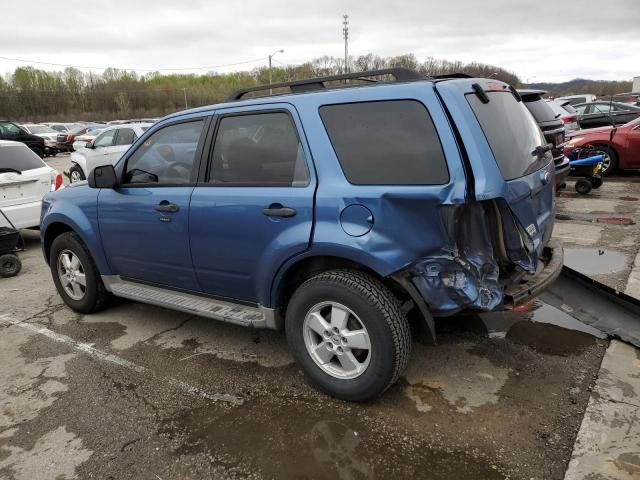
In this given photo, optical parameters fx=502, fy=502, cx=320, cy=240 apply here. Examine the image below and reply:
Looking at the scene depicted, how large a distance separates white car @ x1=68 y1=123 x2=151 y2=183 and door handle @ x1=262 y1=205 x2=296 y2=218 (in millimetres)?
10843

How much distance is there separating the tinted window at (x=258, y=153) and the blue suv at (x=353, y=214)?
0.01 metres

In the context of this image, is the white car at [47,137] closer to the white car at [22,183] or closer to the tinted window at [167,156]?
the white car at [22,183]

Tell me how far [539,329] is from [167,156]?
10.8 feet

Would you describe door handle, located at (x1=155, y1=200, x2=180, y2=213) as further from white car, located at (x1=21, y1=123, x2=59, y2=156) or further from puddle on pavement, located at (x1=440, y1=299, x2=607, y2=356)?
white car, located at (x1=21, y1=123, x2=59, y2=156)

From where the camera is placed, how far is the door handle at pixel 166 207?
3.74m

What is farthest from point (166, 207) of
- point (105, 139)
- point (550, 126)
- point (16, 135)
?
point (16, 135)

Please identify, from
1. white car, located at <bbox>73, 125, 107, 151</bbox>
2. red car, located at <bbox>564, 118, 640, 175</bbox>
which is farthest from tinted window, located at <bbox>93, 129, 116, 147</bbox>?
red car, located at <bbox>564, 118, 640, 175</bbox>

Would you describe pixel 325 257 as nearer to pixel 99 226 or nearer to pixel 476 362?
pixel 476 362

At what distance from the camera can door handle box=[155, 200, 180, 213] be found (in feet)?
12.3

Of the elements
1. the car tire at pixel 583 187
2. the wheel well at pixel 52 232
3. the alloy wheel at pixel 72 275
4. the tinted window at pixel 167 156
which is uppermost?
the tinted window at pixel 167 156

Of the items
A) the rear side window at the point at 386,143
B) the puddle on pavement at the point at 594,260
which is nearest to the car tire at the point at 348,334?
the rear side window at the point at 386,143

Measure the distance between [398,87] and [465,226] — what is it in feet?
2.98

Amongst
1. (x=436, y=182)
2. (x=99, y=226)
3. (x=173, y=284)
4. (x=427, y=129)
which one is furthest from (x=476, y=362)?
(x=99, y=226)

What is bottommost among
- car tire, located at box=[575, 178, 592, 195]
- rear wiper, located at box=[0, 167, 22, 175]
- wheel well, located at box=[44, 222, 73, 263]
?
car tire, located at box=[575, 178, 592, 195]
